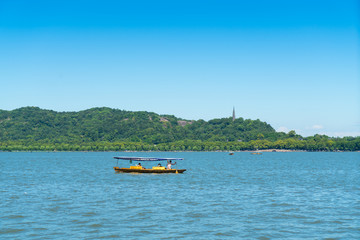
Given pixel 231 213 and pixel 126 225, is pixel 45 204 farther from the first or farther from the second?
pixel 231 213

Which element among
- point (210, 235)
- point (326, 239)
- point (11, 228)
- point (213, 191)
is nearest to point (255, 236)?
point (210, 235)

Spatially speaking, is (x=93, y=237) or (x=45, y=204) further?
(x=45, y=204)

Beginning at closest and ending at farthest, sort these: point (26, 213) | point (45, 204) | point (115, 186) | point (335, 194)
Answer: point (26, 213) → point (45, 204) → point (335, 194) → point (115, 186)

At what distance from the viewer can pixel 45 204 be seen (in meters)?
41.3

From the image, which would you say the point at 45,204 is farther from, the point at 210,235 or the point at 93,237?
the point at 210,235

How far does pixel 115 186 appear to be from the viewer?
194 ft

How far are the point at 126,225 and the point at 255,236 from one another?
33.7ft

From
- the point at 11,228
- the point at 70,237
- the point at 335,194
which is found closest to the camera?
the point at 70,237

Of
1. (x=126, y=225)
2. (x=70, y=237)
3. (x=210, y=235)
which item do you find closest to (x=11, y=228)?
(x=70, y=237)

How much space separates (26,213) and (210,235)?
17.9 m

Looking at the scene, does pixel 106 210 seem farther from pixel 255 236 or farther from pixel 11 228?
pixel 255 236

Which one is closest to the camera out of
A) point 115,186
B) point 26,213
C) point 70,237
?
point 70,237

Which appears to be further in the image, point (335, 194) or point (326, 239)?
point (335, 194)

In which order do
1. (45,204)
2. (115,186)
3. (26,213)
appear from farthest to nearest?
(115,186) → (45,204) → (26,213)
